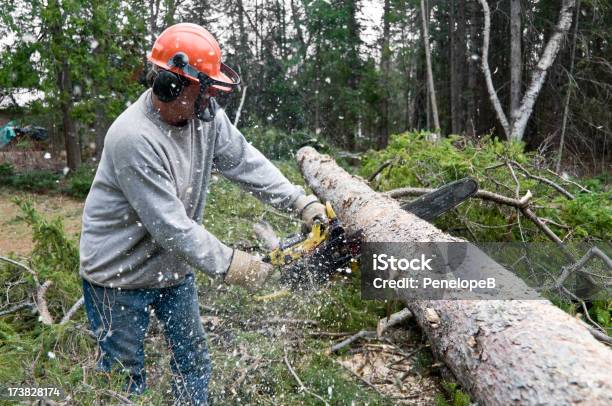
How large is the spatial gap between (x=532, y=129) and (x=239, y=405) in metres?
13.5

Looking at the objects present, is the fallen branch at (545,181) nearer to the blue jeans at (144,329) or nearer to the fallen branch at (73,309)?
the blue jeans at (144,329)

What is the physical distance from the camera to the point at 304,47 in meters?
15.1

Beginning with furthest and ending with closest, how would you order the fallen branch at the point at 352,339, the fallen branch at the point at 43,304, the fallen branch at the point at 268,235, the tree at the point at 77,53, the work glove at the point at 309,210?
the tree at the point at 77,53 < the fallen branch at the point at 352,339 < the fallen branch at the point at 43,304 < the fallen branch at the point at 268,235 < the work glove at the point at 309,210

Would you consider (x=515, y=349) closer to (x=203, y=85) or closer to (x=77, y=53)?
(x=203, y=85)

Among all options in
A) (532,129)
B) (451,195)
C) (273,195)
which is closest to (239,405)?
(273,195)

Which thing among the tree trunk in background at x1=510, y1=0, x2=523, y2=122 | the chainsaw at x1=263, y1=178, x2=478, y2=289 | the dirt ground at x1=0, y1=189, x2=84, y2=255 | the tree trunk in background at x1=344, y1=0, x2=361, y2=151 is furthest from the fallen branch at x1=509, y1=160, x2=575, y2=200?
the tree trunk in background at x1=344, y1=0, x2=361, y2=151

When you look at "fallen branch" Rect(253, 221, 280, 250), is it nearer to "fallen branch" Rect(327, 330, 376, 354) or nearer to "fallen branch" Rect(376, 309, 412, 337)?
"fallen branch" Rect(327, 330, 376, 354)

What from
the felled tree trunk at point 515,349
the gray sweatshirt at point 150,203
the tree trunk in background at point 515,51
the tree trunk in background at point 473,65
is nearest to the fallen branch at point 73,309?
the gray sweatshirt at point 150,203

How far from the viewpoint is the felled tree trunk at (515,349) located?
1.57 metres

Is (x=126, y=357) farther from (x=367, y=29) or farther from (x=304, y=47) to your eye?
(x=367, y=29)

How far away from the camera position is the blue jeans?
232 centimetres

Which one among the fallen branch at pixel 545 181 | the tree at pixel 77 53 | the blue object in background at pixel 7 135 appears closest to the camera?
the fallen branch at pixel 545 181
